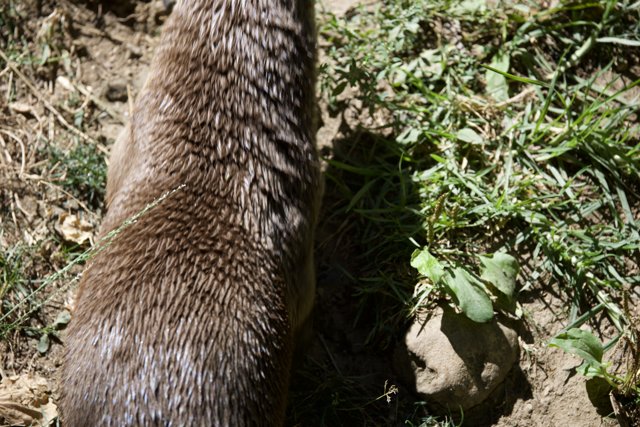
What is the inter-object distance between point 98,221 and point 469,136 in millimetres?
1841

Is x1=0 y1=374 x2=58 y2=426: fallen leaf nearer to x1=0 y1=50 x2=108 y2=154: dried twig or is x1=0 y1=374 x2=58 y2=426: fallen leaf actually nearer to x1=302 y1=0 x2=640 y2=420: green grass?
x1=0 y1=50 x2=108 y2=154: dried twig

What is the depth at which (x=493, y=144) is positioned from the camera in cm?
345

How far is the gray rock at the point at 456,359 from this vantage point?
2938mm

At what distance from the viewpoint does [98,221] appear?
3.39m

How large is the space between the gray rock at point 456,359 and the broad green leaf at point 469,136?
0.86 metres

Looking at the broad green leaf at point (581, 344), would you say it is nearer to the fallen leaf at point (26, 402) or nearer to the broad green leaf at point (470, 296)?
the broad green leaf at point (470, 296)

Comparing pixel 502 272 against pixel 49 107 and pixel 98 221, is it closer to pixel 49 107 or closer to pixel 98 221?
pixel 98 221

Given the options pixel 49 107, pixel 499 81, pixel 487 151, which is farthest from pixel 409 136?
pixel 49 107

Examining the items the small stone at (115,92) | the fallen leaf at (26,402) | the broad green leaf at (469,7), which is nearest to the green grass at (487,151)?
the broad green leaf at (469,7)

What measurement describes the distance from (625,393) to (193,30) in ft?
7.64

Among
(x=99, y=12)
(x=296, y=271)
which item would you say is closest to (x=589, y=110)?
(x=296, y=271)

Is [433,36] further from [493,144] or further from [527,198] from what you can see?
[527,198]

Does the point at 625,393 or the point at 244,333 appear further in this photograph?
the point at 625,393

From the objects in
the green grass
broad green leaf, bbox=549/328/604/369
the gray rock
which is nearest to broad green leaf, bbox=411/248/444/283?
the green grass
